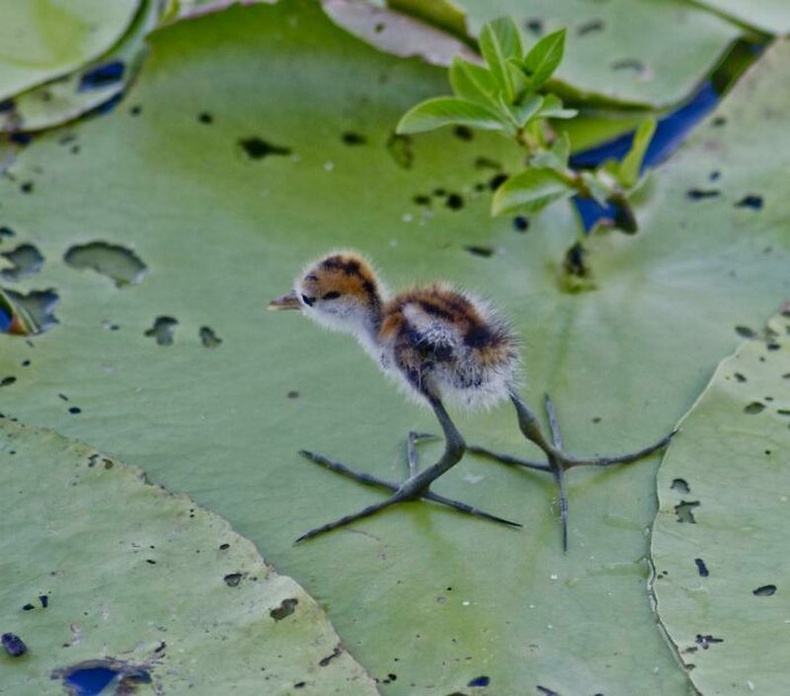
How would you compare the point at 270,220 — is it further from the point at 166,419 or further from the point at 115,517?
the point at 115,517

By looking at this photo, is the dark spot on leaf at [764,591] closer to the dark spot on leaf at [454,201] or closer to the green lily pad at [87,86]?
the dark spot on leaf at [454,201]

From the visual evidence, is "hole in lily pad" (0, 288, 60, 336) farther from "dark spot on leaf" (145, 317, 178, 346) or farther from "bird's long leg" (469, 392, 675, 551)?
"bird's long leg" (469, 392, 675, 551)

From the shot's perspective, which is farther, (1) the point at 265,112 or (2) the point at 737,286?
(1) the point at 265,112

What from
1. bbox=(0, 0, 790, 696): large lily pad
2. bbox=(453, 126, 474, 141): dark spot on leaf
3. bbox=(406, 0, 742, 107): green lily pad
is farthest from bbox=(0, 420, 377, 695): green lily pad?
Result: bbox=(406, 0, 742, 107): green lily pad

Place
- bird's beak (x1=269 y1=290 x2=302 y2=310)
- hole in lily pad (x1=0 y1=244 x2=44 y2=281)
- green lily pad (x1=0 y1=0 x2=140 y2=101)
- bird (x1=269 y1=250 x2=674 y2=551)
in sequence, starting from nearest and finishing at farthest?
bird (x1=269 y1=250 x2=674 y2=551) → bird's beak (x1=269 y1=290 x2=302 y2=310) → hole in lily pad (x1=0 y1=244 x2=44 y2=281) → green lily pad (x1=0 y1=0 x2=140 y2=101)

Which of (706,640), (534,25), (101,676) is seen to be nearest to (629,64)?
(534,25)

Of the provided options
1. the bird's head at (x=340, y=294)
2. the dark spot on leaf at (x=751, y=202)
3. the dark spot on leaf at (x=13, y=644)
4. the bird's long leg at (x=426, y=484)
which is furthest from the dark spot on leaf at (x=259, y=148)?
the dark spot on leaf at (x=13, y=644)

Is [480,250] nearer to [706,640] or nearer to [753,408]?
[753,408]

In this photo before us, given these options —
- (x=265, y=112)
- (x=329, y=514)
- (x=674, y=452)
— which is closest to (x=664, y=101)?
(x=265, y=112)
